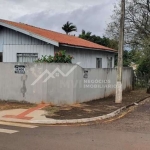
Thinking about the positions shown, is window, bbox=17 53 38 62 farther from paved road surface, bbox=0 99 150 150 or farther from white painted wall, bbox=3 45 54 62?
paved road surface, bbox=0 99 150 150

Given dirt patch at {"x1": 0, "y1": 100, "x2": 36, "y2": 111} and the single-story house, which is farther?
the single-story house

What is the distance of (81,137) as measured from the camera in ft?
24.0

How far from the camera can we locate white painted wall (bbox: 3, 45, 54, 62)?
48.7 feet

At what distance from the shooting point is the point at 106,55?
72.0 feet

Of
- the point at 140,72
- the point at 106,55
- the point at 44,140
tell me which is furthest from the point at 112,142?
the point at 140,72

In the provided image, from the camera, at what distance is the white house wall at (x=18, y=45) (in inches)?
590

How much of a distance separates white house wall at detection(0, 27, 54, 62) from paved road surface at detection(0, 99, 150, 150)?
6.82m

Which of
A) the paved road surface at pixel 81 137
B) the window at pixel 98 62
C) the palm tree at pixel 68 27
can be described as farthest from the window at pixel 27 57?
the palm tree at pixel 68 27

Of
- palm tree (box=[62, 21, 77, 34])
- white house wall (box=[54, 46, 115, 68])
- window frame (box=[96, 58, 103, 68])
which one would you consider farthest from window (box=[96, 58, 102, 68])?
palm tree (box=[62, 21, 77, 34])

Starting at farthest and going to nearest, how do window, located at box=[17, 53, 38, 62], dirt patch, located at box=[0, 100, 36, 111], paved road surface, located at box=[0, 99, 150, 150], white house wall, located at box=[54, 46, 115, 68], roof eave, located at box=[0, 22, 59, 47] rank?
white house wall, located at box=[54, 46, 115, 68], window, located at box=[17, 53, 38, 62], roof eave, located at box=[0, 22, 59, 47], dirt patch, located at box=[0, 100, 36, 111], paved road surface, located at box=[0, 99, 150, 150]

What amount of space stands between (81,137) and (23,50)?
9112 mm

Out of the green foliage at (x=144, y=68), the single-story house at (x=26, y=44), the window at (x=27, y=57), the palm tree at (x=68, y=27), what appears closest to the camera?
the single-story house at (x=26, y=44)

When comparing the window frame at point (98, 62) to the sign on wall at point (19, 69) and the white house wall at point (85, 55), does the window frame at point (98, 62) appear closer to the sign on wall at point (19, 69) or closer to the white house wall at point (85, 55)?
the white house wall at point (85, 55)

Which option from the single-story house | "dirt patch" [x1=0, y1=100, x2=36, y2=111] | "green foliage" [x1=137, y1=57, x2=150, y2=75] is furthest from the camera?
"green foliage" [x1=137, y1=57, x2=150, y2=75]
